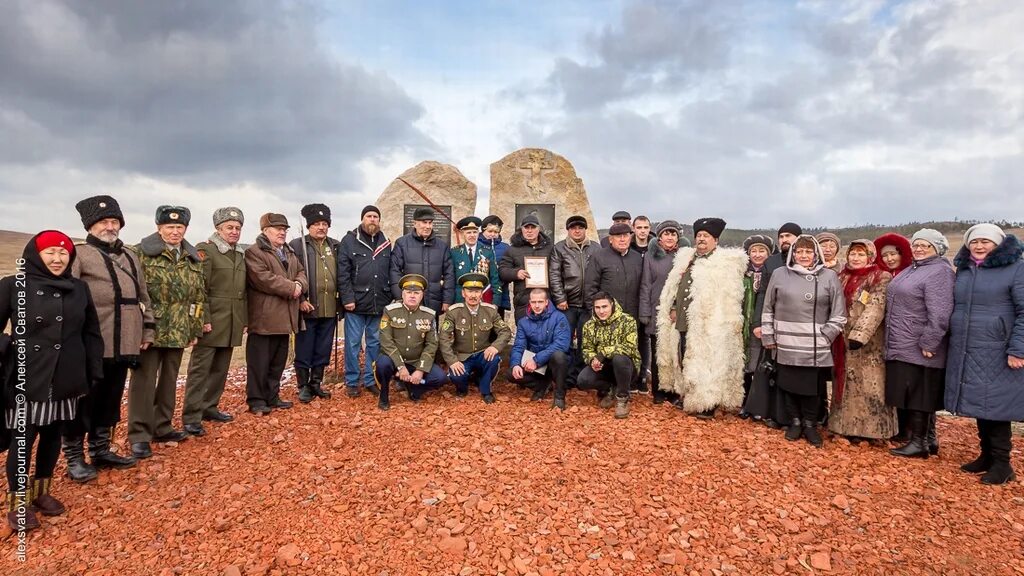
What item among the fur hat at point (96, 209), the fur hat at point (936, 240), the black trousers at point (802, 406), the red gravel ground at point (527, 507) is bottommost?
the red gravel ground at point (527, 507)

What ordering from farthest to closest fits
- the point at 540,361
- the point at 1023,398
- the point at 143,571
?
the point at 540,361, the point at 1023,398, the point at 143,571

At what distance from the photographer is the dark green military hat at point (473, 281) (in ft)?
19.3

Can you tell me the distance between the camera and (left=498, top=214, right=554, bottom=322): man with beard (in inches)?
242

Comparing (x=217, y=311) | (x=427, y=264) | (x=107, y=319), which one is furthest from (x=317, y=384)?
(x=107, y=319)

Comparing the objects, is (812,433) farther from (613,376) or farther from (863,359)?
(613,376)

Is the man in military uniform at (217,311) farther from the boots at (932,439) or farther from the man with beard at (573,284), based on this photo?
the boots at (932,439)

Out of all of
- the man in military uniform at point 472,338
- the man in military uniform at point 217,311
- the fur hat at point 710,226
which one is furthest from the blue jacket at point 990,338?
the man in military uniform at point 217,311

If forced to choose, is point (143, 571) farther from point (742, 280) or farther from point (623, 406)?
point (742, 280)

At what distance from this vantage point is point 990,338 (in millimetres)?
3957

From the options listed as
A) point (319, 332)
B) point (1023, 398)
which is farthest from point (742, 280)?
point (319, 332)

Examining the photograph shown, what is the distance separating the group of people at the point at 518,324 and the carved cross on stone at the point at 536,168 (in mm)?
1864

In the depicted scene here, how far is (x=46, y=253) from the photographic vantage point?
3287mm

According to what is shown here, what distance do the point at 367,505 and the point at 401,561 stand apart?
638 mm

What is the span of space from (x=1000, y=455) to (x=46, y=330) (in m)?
6.56
